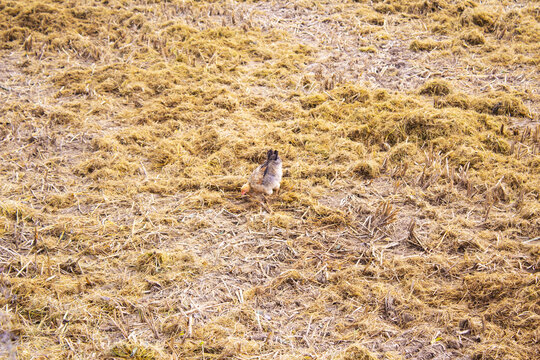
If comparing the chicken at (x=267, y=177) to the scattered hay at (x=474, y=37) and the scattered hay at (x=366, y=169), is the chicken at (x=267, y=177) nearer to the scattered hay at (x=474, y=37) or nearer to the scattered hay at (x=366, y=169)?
the scattered hay at (x=366, y=169)

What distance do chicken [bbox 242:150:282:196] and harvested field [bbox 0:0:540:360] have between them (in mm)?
132

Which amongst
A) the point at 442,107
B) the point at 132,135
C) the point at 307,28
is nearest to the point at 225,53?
the point at 307,28

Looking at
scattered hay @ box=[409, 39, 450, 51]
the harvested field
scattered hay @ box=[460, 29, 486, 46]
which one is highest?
scattered hay @ box=[460, 29, 486, 46]

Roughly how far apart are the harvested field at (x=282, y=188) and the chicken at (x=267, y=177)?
132 millimetres

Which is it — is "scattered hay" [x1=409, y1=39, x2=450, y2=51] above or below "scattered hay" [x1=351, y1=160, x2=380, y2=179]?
above

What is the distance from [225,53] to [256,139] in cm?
223

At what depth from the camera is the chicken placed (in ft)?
13.5

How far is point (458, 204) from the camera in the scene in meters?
4.10

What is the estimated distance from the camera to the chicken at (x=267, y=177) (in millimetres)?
4125

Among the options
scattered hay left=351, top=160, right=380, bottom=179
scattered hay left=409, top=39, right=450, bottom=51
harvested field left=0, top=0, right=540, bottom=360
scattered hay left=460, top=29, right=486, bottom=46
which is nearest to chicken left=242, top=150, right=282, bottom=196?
→ harvested field left=0, top=0, right=540, bottom=360

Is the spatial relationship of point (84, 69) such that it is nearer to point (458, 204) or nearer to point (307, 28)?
point (307, 28)

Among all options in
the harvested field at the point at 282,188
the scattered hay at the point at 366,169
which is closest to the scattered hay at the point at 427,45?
the harvested field at the point at 282,188

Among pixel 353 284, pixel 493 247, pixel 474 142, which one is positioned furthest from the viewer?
pixel 474 142

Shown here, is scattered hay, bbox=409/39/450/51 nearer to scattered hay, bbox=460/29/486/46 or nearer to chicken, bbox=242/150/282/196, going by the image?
scattered hay, bbox=460/29/486/46
